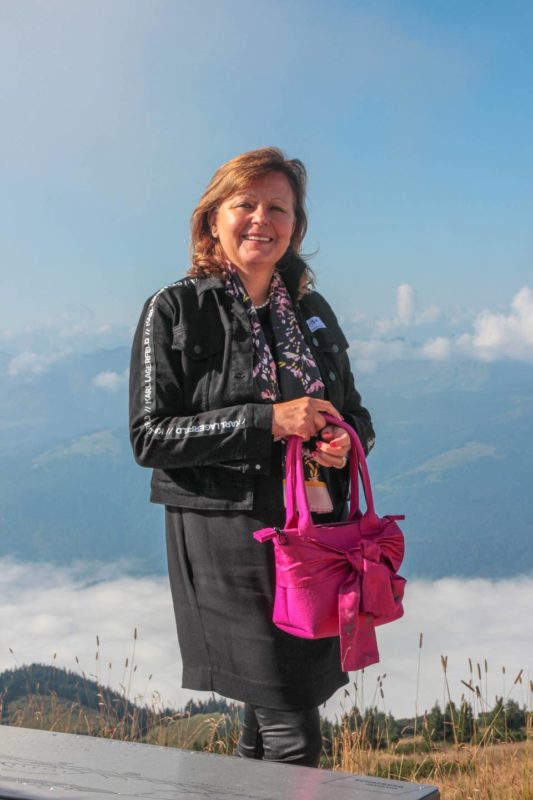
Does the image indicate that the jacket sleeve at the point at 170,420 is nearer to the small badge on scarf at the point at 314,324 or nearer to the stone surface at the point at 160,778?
the small badge on scarf at the point at 314,324

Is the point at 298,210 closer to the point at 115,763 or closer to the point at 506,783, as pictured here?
the point at 115,763

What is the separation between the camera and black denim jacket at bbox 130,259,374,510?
7.11ft

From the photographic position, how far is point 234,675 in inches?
88.7

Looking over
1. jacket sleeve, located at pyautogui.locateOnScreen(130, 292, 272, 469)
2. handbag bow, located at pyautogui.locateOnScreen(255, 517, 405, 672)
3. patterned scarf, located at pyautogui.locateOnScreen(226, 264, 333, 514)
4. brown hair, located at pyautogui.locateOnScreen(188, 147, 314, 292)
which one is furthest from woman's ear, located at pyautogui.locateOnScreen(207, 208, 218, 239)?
handbag bow, located at pyautogui.locateOnScreen(255, 517, 405, 672)

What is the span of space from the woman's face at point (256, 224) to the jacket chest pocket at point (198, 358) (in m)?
0.22

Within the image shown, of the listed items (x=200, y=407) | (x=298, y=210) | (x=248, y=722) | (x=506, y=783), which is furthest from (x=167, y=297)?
(x=506, y=783)

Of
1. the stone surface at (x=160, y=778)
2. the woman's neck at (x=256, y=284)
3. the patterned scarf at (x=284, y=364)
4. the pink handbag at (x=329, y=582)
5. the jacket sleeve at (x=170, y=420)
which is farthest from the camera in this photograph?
the woman's neck at (x=256, y=284)

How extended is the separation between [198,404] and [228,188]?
0.57 metres

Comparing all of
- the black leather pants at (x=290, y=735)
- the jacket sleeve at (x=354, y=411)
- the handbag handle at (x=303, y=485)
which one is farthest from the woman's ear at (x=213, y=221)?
the black leather pants at (x=290, y=735)

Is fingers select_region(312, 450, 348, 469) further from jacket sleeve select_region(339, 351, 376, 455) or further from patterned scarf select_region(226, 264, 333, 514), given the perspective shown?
jacket sleeve select_region(339, 351, 376, 455)

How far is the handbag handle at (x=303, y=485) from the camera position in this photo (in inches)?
82.6

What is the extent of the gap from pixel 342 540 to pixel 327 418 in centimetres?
30

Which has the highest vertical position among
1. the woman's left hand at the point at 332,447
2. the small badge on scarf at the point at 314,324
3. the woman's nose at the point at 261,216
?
the woman's nose at the point at 261,216

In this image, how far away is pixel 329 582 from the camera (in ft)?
6.81
